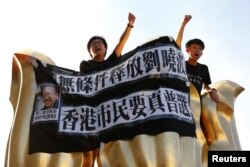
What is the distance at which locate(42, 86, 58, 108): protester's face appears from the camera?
5543 mm

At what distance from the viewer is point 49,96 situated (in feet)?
18.3

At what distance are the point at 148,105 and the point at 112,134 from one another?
0.46 m

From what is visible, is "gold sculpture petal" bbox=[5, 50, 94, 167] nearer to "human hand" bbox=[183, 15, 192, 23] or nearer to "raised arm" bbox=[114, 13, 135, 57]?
"raised arm" bbox=[114, 13, 135, 57]

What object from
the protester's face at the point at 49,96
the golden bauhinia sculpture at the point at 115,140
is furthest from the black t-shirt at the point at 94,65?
the protester's face at the point at 49,96

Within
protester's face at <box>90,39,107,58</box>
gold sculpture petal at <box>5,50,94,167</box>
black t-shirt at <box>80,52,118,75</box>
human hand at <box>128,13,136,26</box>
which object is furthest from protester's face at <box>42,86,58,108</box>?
human hand at <box>128,13,136,26</box>

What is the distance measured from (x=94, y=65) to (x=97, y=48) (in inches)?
8.1

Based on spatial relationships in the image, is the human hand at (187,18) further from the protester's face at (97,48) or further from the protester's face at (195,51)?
the protester's face at (97,48)

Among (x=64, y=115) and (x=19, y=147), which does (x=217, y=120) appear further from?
(x=19, y=147)

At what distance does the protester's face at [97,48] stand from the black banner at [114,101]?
209 mm

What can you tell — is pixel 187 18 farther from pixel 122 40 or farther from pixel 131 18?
pixel 122 40

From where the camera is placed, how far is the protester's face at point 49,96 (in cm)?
554

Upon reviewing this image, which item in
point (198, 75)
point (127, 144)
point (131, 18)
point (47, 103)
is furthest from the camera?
point (198, 75)

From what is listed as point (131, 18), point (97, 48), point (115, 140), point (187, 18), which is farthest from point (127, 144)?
point (187, 18)

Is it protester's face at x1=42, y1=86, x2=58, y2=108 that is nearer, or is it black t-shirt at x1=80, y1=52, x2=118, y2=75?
protester's face at x1=42, y1=86, x2=58, y2=108
